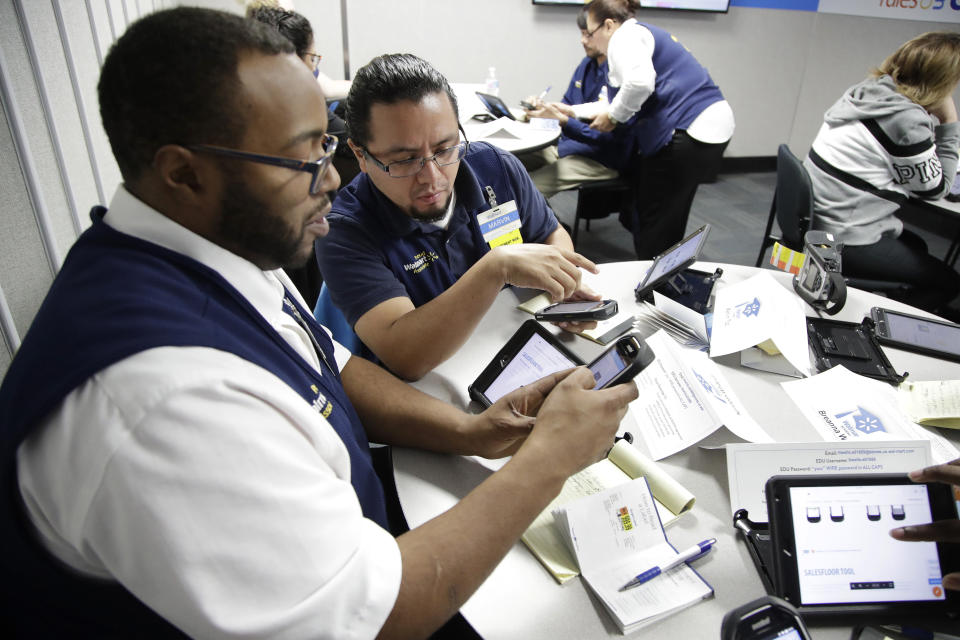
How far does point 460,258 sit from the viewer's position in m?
1.61

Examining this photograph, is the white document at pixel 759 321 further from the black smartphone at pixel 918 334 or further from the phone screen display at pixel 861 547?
the phone screen display at pixel 861 547

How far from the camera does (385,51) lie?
170 inches

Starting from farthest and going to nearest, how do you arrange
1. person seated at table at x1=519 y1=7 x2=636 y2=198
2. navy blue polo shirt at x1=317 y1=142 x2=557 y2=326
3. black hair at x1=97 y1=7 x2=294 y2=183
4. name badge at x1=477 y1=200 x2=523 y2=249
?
person seated at table at x1=519 y1=7 x2=636 y2=198, name badge at x1=477 y1=200 x2=523 y2=249, navy blue polo shirt at x1=317 y1=142 x2=557 y2=326, black hair at x1=97 y1=7 x2=294 y2=183

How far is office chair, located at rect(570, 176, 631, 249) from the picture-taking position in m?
3.42

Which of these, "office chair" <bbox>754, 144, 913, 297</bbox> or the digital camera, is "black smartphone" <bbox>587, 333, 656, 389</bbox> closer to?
the digital camera

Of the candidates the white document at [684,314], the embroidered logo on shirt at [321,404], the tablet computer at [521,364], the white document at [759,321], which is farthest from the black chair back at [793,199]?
the embroidered logo on shirt at [321,404]

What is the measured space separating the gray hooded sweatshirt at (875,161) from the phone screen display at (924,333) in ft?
3.92

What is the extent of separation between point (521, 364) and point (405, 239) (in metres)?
0.53

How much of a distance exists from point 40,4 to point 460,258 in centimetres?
138

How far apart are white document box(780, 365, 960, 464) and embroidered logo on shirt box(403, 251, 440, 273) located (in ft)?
3.03

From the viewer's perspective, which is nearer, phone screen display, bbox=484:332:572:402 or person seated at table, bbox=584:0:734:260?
phone screen display, bbox=484:332:572:402

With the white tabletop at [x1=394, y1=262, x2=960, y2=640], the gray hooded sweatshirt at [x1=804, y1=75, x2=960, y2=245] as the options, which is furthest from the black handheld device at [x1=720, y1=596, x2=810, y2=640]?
the gray hooded sweatshirt at [x1=804, y1=75, x2=960, y2=245]

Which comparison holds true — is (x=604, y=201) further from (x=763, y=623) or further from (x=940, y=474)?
(x=763, y=623)

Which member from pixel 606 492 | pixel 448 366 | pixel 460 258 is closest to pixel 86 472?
pixel 606 492
